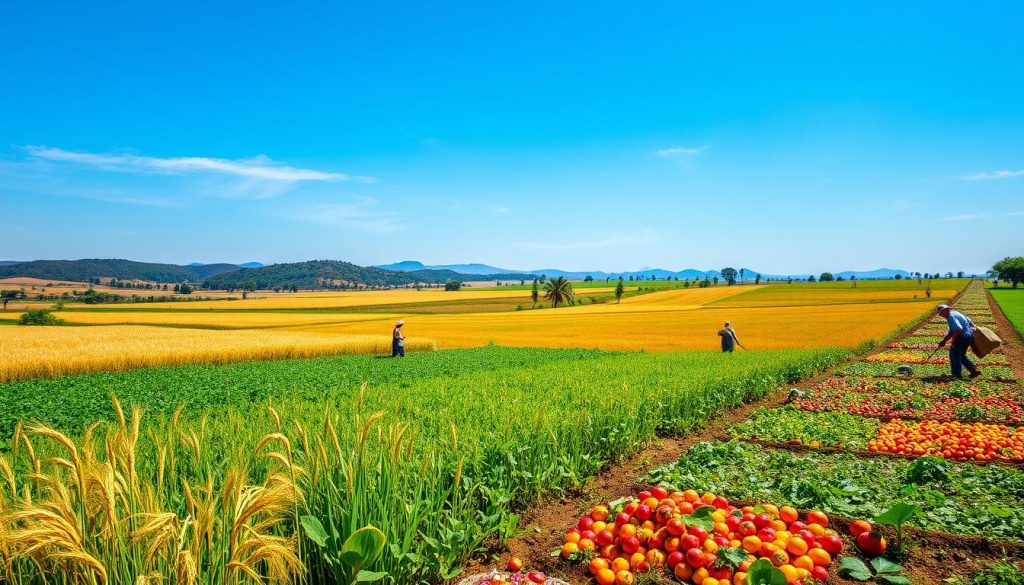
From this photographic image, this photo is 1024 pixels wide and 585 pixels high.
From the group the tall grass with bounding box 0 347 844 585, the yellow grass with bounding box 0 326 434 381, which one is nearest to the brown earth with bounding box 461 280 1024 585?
the tall grass with bounding box 0 347 844 585

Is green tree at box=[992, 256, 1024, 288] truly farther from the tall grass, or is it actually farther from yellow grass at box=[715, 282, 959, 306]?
the tall grass

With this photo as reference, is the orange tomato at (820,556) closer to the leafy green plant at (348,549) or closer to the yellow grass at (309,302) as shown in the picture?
the leafy green plant at (348,549)

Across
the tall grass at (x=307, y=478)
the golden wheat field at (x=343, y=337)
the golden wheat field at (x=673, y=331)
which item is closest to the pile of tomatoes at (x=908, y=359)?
the golden wheat field at (x=673, y=331)

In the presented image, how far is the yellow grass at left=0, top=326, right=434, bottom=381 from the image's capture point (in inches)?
854

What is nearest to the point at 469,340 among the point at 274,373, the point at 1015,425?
the point at 274,373

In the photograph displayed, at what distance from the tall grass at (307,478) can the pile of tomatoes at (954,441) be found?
3412 mm

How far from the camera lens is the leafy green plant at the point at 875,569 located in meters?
4.70

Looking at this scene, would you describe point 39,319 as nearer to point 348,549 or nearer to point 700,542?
point 348,549

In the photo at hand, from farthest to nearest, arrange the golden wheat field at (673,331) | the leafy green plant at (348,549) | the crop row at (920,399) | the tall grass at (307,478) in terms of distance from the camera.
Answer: the golden wheat field at (673,331) < the crop row at (920,399) < the leafy green plant at (348,549) < the tall grass at (307,478)

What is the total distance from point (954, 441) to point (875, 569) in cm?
618

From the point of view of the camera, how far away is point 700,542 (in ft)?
16.2

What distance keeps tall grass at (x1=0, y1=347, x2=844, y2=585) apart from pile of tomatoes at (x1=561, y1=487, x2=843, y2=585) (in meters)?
0.98

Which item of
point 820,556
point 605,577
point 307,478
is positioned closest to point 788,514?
point 820,556

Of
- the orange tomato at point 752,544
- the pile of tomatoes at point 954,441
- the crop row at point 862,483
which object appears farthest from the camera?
the pile of tomatoes at point 954,441
